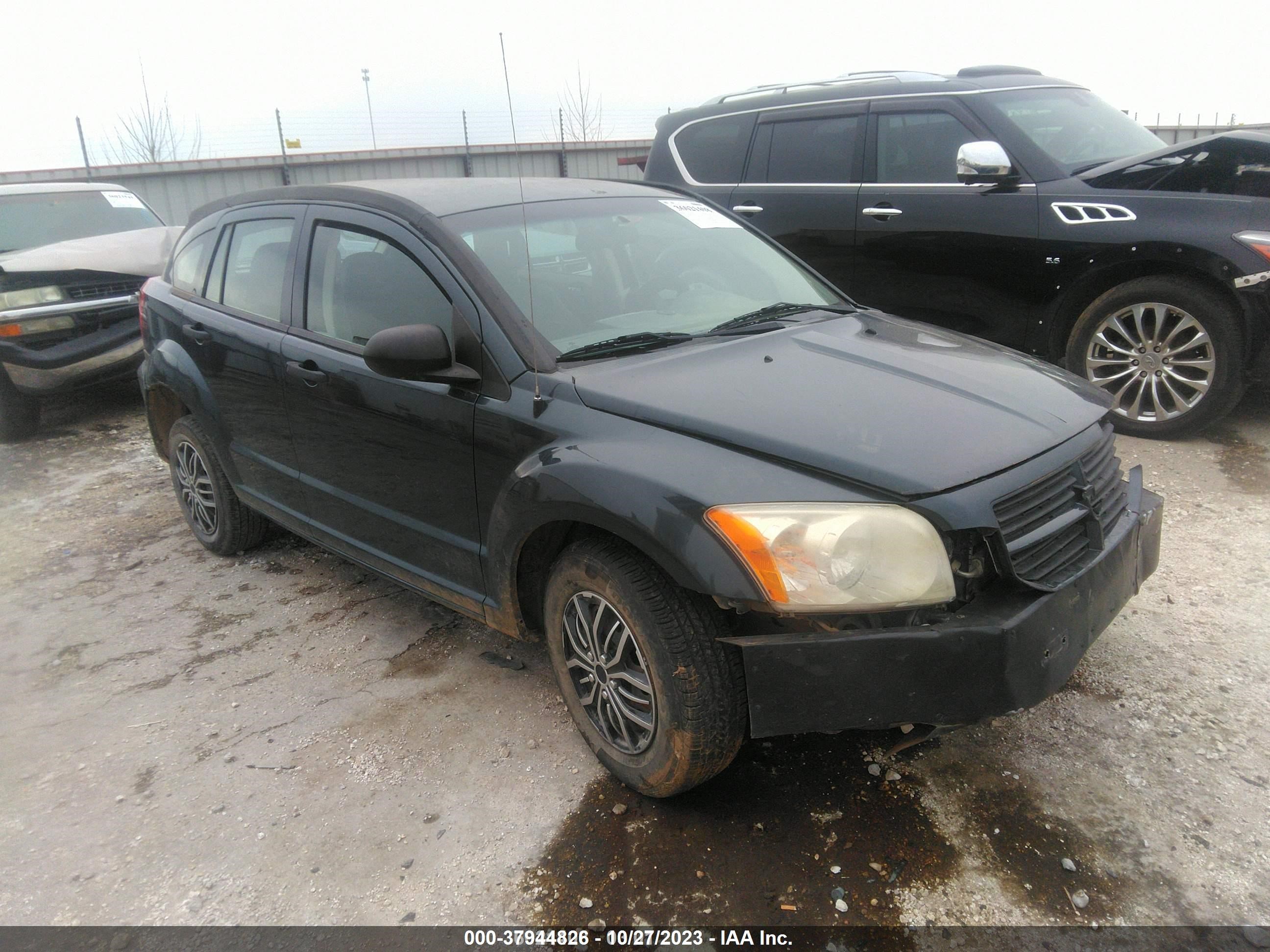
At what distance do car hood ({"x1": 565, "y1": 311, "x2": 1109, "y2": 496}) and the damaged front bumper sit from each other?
5.45 meters

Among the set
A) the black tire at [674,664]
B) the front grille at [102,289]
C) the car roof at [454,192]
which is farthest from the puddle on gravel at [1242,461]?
the front grille at [102,289]

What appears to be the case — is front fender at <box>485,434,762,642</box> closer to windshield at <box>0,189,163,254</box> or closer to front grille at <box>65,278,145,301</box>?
front grille at <box>65,278,145,301</box>

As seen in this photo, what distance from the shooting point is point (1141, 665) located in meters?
2.96

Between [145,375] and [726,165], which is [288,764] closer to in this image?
[145,375]

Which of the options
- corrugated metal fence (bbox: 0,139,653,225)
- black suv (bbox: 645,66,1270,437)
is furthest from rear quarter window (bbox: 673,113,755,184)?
corrugated metal fence (bbox: 0,139,653,225)

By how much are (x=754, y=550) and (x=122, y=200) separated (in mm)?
8524

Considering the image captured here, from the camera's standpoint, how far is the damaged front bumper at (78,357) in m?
6.54

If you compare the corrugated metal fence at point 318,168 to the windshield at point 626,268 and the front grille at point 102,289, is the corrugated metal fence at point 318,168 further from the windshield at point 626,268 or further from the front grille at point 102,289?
the windshield at point 626,268

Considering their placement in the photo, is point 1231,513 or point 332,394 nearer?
point 332,394

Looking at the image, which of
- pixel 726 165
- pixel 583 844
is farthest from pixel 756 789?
pixel 726 165

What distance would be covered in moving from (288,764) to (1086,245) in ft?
15.3

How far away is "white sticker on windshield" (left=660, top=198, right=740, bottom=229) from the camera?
138 inches

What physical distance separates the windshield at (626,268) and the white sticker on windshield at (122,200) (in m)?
6.84

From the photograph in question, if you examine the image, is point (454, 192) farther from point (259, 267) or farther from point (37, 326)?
point (37, 326)
